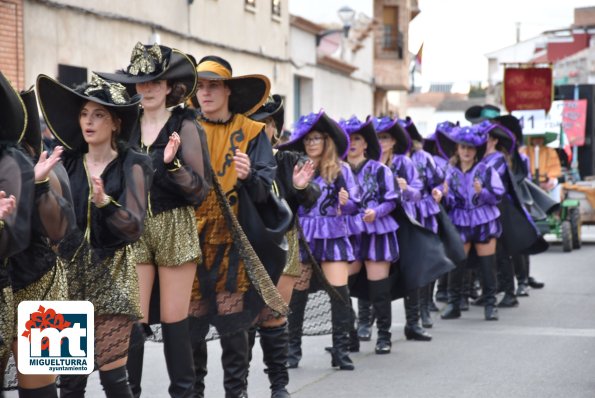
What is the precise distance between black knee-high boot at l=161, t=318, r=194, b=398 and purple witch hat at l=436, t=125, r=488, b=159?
20.5 ft

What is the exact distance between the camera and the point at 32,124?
519 centimetres

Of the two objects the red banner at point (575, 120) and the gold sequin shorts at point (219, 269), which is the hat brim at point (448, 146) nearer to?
the gold sequin shorts at point (219, 269)

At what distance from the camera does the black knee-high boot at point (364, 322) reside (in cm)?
1097

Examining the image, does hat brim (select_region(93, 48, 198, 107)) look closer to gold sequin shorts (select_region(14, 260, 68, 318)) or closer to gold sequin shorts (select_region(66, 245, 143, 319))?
gold sequin shorts (select_region(66, 245, 143, 319))

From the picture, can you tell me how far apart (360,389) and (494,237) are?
433 cm

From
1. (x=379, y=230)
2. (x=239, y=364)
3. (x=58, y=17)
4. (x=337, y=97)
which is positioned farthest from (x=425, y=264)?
(x=337, y=97)

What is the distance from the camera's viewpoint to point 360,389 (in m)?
8.56

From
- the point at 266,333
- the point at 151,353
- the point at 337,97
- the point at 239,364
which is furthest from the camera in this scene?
the point at 337,97

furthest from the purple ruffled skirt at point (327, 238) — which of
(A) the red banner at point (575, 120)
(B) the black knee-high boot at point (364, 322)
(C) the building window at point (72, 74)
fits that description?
(A) the red banner at point (575, 120)

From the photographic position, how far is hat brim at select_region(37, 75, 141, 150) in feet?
19.4

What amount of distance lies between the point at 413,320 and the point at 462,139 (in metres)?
2.14

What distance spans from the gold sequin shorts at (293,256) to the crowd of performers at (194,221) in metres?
0.02

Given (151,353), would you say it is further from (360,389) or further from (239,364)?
(239,364)

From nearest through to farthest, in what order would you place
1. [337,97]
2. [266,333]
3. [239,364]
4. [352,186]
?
[239,364] → [266,333] → [352,186] → [337,97]
